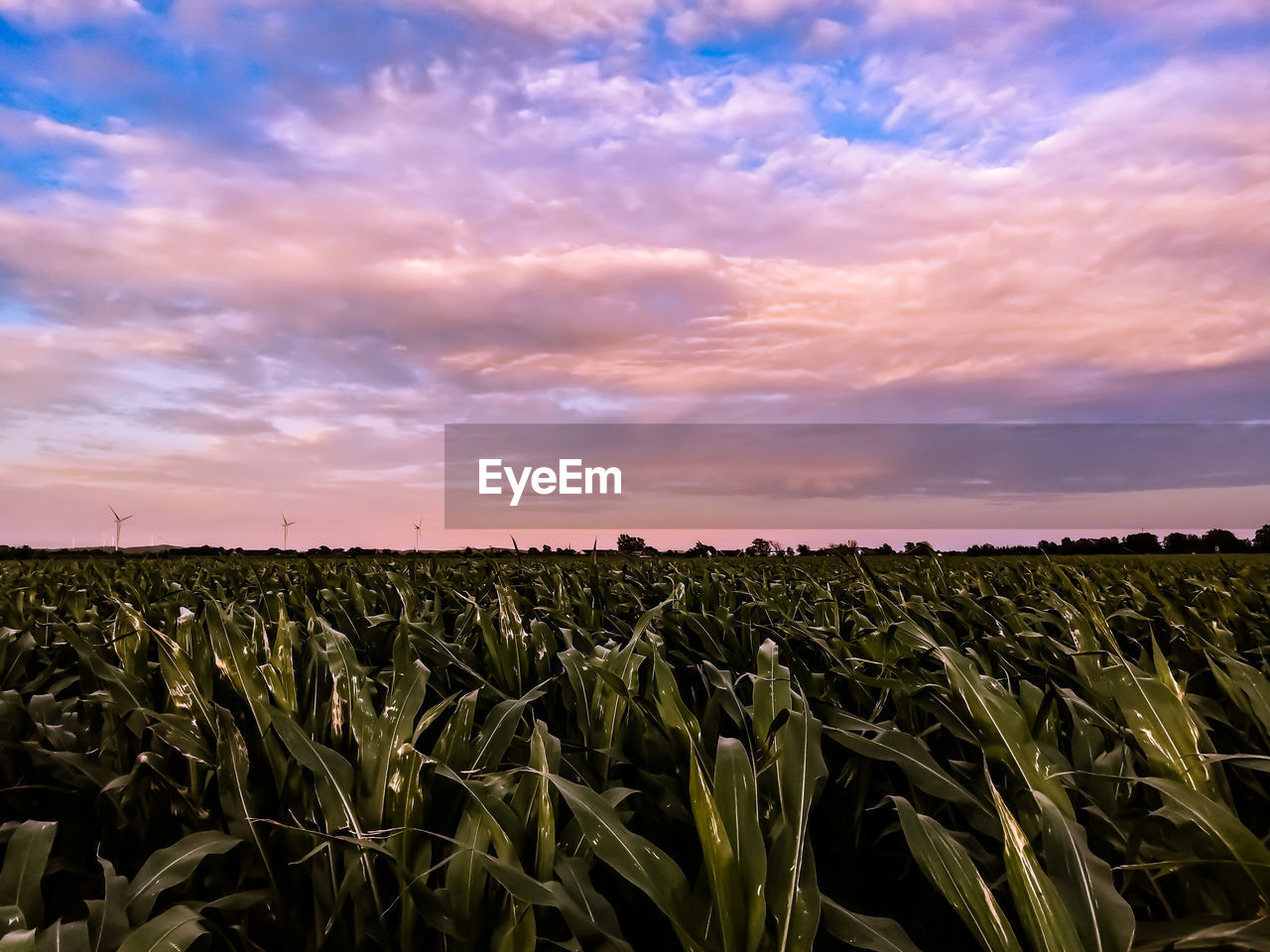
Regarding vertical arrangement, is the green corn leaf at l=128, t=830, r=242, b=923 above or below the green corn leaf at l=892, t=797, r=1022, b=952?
below

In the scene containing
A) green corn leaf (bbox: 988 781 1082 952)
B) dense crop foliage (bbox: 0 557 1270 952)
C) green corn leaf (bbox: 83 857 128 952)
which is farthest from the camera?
green corn leaf (bbox: 83 857 128 952)

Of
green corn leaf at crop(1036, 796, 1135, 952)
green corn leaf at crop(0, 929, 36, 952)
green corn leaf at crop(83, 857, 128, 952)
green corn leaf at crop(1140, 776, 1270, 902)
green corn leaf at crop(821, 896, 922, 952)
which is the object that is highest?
green corn leaf at crop(1140, 776, 1270, 902)

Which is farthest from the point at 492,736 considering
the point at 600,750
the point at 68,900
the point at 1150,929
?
the point at 68,900

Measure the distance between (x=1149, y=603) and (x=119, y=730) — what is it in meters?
4.18

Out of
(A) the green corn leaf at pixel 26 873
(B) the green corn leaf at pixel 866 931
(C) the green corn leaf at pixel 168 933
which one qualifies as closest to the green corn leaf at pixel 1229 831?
(B) the green corn leaf at pixel 866 931

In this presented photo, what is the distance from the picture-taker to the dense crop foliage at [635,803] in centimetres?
88

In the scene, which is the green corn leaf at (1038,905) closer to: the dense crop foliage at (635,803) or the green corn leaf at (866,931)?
the dense crop foliage at (635,803)

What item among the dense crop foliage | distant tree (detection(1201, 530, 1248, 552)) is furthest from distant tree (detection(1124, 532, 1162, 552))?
the dense crop foliage

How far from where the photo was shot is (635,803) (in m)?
1.40

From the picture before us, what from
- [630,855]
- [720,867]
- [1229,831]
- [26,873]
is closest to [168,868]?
[26,873]

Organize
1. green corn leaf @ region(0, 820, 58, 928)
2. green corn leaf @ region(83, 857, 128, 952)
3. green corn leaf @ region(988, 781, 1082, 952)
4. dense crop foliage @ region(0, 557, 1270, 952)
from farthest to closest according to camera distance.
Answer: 1. green corn leaf @ region(0, 820, 58, 928)
2. green corn leaf @ region(83, 857, 128, 952)
3. dense crop foliage @ region(0, 557, 1270, 952)
4. green corn leaf @ region(988, 781, 1082, 952)

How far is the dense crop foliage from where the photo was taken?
879mm

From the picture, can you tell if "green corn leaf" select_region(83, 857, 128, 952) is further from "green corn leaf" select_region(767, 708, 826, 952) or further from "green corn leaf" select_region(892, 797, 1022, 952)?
"green corn leaf" select_region(892, 797, 1022, 952)

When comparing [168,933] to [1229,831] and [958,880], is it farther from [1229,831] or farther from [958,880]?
[1229,831]
